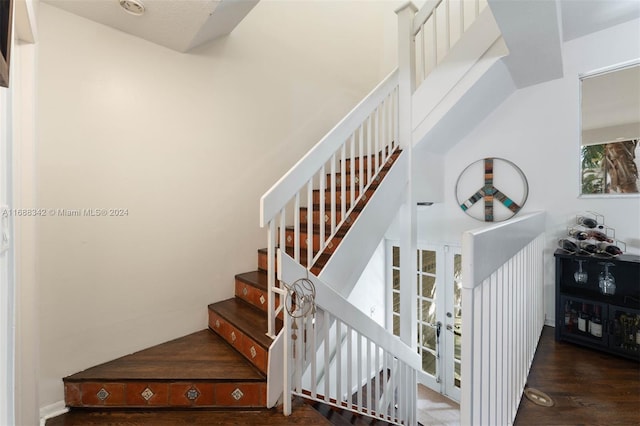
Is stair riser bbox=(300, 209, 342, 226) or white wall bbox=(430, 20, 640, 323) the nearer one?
white wall bbox=(430, 20, 640, 323)

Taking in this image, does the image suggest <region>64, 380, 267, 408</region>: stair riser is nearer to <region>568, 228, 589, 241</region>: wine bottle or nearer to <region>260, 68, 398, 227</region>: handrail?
<region>260, 68, 398, 227</region>: handrail

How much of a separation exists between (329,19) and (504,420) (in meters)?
3.78

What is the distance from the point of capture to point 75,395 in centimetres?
172

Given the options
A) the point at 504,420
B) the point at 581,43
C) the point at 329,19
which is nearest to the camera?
the point at 504,420

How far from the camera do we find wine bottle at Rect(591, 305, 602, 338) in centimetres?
191

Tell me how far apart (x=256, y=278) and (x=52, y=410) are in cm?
139

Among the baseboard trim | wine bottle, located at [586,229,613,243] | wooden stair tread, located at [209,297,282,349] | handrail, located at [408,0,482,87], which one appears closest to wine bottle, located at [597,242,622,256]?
wine bottle, located at [586,229,613,243]

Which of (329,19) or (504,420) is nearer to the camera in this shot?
(504,420)

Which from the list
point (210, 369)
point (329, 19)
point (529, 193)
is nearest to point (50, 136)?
point (210, 369)

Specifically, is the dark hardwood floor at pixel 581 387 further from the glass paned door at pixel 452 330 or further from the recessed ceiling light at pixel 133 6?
the recessed ceiling light at pixel 133 6

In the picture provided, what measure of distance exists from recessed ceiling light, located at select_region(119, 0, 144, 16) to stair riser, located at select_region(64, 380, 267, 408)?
2156mm

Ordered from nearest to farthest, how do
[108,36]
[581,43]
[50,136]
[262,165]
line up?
[50,136]
[108,36]
[581,43]
[262,165]

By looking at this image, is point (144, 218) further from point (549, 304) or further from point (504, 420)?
point (549, 304)

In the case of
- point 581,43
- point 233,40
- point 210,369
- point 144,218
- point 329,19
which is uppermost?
point 329,19
